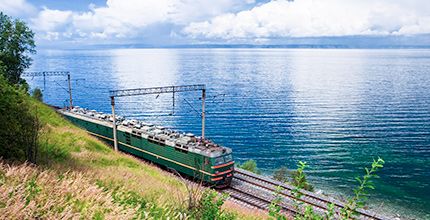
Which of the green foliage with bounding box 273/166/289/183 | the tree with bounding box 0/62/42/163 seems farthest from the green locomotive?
the green foliage with bounding box 273/166/289/183

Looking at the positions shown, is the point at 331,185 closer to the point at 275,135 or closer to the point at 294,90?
the point at 275,135

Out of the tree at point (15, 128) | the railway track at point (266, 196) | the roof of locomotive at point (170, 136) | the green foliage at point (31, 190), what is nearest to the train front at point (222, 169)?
the roof of locomotive at point (170, 136)

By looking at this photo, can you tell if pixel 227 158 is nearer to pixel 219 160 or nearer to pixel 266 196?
pixel 219 160

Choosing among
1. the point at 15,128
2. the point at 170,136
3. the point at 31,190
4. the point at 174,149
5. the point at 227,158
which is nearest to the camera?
the point at 31,190

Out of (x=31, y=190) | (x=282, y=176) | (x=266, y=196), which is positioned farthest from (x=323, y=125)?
(x=31, y=190)

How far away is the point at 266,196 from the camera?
2672cm

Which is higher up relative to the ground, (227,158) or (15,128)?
(15,128)

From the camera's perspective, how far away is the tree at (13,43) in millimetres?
38219

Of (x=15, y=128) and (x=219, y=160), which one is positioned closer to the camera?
(x=15, y=128)

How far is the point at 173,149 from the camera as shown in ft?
97.0

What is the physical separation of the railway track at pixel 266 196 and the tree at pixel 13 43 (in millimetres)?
30101

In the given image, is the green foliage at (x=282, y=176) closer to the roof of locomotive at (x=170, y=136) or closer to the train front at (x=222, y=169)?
the train front at (x=222, y=169)

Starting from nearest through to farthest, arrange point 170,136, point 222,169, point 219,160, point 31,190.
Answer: point 31,190 < point 219,160 < point 222,169 < point 170,136

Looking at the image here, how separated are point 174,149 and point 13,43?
26.2 meters
